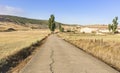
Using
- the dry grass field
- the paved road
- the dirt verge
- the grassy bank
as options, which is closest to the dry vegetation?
the paved road

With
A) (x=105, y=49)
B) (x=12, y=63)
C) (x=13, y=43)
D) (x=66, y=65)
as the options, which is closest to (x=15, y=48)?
(x=105, y=49)

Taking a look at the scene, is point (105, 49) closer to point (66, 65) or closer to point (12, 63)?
point (66, 65)

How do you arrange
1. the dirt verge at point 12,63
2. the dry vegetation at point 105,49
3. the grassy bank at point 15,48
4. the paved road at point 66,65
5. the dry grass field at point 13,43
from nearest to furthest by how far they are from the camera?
the paved road at point 66,65, the dirt verge at point 12,63, the dry vegetation at point 105,49, the grassy bank at point 15,48, the dry grass field at point 13,43

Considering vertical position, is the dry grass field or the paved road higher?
the paved road

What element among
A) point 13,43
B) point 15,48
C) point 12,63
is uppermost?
point 12,63

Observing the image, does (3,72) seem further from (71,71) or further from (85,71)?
(85,71)

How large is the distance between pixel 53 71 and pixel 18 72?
5.28 feet

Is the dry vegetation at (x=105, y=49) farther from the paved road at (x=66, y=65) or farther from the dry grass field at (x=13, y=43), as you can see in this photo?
the dry grass field at (x=13, y=43)

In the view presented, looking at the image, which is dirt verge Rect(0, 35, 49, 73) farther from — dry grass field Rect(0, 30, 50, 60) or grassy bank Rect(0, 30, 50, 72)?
dry grass field Rect(0, 30, 50, 60)

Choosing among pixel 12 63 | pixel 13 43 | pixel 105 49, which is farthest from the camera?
pixel 13 43

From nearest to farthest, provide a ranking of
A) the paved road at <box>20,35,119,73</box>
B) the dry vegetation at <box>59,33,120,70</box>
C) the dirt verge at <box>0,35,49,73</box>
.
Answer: the paved road at <box>20,35,119,73</box> < the dirt verge at <box>0,35,49,73</box> < the dry vegetation at <box>59,33,120,70</box>

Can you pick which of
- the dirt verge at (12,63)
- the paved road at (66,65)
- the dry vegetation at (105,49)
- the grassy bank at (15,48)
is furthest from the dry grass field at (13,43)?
the dry vegetation at (105,49)

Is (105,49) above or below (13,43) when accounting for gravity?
above

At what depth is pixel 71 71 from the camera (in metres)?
9.84
